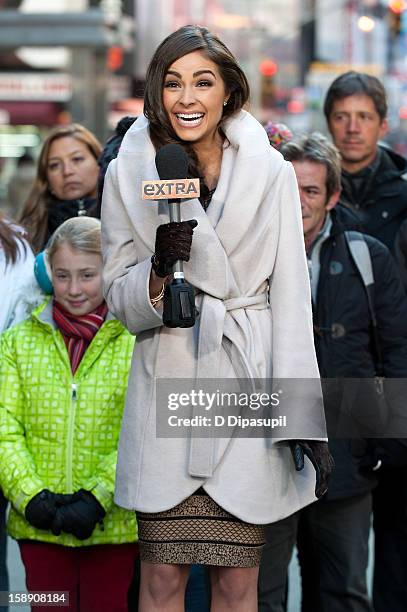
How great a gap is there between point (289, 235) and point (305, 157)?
1387mm

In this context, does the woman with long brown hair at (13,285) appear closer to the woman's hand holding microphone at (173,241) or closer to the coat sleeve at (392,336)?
the coat sleeve at (392,336)

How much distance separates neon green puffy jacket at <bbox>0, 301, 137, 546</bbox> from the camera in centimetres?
521

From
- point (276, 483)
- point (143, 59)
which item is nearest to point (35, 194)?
point (276, 483)

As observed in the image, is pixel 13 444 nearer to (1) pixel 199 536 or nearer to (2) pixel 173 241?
(1) pixel 199 536

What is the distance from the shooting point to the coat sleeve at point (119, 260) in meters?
4.34

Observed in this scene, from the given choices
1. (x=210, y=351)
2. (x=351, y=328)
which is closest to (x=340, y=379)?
(x=351, y=328)

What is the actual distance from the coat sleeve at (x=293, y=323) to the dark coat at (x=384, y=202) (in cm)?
202

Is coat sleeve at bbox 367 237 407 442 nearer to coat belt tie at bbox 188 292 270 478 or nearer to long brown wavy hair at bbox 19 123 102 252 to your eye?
coat belt tie at bbox 188 292 270 478

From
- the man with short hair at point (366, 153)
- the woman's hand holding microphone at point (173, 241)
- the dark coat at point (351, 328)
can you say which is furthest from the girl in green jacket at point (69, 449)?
the man with short hair at point (366, 153)

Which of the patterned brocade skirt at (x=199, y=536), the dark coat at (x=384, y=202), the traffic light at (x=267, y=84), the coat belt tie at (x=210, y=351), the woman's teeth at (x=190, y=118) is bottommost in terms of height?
the patterned brocade skirt at (x=199, y=536)

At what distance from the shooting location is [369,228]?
6551 mm

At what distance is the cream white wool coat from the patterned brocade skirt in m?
0.04

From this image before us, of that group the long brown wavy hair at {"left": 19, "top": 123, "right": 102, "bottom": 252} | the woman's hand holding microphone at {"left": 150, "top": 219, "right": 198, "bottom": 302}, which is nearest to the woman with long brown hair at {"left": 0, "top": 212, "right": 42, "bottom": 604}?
the long brown wavy hair at {"left": 19, "top": 123, "right": 102, "bottom": 252}

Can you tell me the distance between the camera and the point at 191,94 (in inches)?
174
